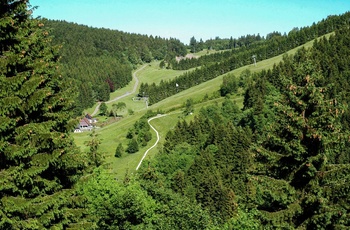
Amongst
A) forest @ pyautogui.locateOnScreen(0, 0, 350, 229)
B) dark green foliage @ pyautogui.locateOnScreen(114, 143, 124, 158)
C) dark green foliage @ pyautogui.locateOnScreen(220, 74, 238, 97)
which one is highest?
forest @ pyautogui.locateOnScreen(0, 0, 350, 229)

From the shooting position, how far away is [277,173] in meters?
20.3

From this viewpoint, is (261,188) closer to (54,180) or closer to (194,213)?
(194,213)

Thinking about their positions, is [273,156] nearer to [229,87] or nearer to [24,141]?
[24,141]

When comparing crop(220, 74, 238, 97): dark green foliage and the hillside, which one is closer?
the hillside

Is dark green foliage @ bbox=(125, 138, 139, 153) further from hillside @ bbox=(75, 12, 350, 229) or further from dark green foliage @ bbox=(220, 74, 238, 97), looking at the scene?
dark green foliage @ bbox=(220, 74, 238, 97)

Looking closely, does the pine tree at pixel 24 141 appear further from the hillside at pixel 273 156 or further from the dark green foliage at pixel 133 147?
the dark green foliage at pixel 133 147

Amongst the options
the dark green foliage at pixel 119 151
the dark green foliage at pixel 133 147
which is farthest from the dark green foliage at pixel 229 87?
the dark green foliage at pixel 119 151

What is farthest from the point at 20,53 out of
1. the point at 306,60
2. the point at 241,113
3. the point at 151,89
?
the point at 151,89

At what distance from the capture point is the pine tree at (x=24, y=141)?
13.1 meters

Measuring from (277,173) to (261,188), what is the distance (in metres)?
1.57

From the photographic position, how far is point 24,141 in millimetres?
13750

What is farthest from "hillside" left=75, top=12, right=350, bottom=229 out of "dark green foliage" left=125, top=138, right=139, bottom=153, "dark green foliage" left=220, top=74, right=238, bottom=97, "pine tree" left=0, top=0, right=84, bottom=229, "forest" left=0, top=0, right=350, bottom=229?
"dark green foliage" left=220, top=74, right=238, bottom=97

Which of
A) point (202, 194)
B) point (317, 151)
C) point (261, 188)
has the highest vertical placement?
point (317, 151)

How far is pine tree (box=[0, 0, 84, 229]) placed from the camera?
516 inches
